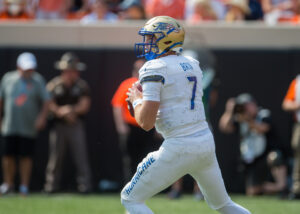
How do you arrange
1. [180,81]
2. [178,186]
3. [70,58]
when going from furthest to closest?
[70,58]
[178,186]
[180,81]

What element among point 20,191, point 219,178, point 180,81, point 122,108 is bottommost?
point 20,191

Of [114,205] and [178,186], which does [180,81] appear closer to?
[114,205]

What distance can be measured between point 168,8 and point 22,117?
3.59m

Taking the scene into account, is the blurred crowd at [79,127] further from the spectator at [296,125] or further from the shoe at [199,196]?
the shoe at [199,196]

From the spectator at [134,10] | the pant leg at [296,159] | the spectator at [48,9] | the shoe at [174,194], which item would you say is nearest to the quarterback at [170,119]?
the shoe at [174,194]

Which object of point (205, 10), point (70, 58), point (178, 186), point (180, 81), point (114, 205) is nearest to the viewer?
point (180, 81)

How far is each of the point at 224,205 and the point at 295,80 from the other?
5.60m

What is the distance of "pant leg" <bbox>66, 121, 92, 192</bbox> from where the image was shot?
36.8 ft

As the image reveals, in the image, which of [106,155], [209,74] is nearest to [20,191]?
[106,155]

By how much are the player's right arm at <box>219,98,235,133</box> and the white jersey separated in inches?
238

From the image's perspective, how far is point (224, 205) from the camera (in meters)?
5.49

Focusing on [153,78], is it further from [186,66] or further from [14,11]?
[14,11]

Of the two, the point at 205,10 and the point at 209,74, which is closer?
the point at 209,74

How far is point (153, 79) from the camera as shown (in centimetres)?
512
